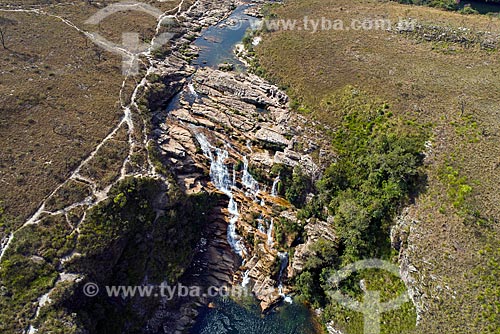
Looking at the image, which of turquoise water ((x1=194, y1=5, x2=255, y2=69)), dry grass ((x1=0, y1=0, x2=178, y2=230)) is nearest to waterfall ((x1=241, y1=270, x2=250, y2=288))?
dry grass ((x1=0, y1=0, x2=178, y2=230))

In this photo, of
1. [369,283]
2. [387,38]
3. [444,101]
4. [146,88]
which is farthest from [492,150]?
[146,88]

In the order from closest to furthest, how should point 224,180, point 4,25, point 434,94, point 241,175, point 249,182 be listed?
point 249,182 → point 241,175 → point 224,180 → point 434,94 → point 4,25

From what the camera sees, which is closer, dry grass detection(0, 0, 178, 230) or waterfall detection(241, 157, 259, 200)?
dry grass detection(0, 0, 178, 230)

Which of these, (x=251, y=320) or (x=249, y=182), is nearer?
(x=251, y=320)

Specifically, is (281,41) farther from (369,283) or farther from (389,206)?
(369,283)

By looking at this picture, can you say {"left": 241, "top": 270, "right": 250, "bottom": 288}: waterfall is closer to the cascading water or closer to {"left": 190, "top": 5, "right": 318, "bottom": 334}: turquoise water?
{"left": 190, "top": 5, "right": 318, "bottom": 334}: turquoise water

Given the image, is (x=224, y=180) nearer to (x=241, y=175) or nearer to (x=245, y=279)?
(x=241, y=175)

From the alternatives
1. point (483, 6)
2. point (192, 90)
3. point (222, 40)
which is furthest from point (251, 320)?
point (483, 6)
